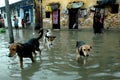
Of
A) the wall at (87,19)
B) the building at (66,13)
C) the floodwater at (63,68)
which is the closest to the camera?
the floodwater at (63,68)

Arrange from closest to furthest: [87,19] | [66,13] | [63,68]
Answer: [63,68] → [87,19] → [66,13]

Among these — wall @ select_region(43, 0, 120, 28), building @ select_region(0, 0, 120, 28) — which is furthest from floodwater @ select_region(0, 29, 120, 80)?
building @ select_region(0, 0, 120, 28)

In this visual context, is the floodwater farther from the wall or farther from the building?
the building

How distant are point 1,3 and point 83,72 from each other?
1469 inches

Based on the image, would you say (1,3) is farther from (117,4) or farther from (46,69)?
(46,69)

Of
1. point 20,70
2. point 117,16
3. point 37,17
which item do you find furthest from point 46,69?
point 37,17

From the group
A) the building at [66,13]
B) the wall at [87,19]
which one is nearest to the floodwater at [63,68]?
the wall at [87,19]

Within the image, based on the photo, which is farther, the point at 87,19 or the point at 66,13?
the point at 66,13

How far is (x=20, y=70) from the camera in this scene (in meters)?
10.0

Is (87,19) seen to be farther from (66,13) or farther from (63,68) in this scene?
(63,68)

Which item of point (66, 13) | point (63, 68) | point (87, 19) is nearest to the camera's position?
point (63, 68)

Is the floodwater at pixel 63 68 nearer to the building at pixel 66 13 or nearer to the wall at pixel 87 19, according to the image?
the wall at pixel 87 19

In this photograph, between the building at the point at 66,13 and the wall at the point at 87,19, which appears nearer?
the wall at the point at 87,19

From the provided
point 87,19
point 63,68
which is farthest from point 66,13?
point 63,68
